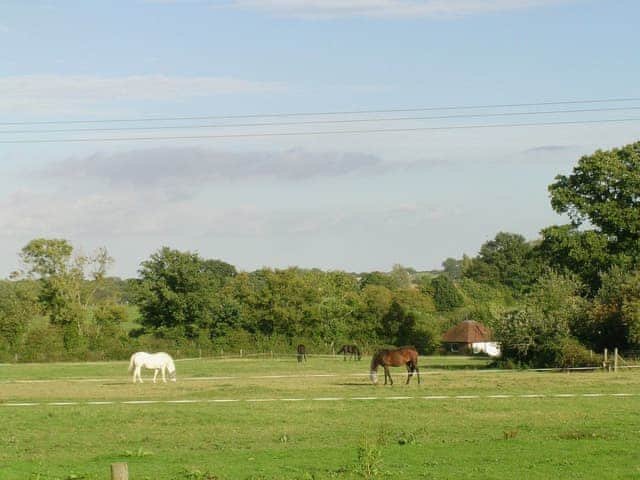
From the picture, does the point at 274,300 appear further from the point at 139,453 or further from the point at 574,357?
the point at 139,453

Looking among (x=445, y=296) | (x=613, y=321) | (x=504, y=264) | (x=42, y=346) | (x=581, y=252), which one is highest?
(x=504, y=264)

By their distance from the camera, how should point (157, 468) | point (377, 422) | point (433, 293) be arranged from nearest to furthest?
1. point (157, 468)
2. point (377, 422)
3. point (433, 293)

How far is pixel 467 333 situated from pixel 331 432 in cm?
6591

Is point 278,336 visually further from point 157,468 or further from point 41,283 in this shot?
point 157,468

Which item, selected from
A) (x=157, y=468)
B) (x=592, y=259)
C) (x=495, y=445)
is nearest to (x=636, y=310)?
(x=592, y=259)

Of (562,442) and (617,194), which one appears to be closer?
(562,442)

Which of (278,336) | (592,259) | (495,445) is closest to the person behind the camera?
(495,445)

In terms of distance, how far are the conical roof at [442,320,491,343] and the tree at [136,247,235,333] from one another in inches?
847

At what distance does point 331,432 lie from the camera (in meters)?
19.8

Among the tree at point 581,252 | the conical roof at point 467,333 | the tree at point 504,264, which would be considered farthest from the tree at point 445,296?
the tree at point 581,252

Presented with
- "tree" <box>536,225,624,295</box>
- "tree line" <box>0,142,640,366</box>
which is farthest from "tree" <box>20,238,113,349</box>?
"tree" <box>536,225,624,295</box>

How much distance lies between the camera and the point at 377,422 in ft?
70.5

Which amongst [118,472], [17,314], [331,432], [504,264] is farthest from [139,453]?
[504,264]

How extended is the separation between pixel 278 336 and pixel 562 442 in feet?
204
